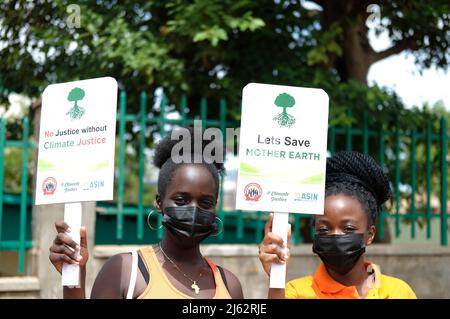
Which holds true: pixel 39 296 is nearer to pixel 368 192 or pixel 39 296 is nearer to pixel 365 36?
pixel 368 192

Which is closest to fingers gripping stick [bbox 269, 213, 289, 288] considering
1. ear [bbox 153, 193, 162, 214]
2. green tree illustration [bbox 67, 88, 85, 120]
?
ear [bbox 153, 193, 162, 214]

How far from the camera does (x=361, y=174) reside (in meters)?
3.22

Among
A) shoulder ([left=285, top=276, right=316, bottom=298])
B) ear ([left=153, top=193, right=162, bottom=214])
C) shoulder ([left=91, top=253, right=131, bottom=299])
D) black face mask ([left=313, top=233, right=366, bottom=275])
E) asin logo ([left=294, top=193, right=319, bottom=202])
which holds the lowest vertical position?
shoulder ([left=285, top=276, right=316, bottom=298])

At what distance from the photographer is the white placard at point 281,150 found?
279 centimetres

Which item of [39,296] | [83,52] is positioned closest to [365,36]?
[83,52]

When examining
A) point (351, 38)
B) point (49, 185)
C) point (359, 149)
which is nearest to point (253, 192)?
point (49, 185)

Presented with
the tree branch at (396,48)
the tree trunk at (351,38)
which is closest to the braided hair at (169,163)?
the tree trunk at (351,38)

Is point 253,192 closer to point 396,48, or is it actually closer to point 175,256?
point 175,256

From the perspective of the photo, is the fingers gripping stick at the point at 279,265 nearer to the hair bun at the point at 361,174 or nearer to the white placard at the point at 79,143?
the hair bun at the point at 361,174

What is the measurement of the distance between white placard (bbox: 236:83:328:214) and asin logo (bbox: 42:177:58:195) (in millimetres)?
767

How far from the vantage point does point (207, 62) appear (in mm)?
7141

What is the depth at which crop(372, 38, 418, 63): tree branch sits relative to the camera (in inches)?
312

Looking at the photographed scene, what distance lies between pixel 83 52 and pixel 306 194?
494 cm

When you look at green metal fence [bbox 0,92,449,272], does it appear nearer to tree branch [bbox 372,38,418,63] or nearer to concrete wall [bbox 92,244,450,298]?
concrete wall [bbox 92,244,450,298]
